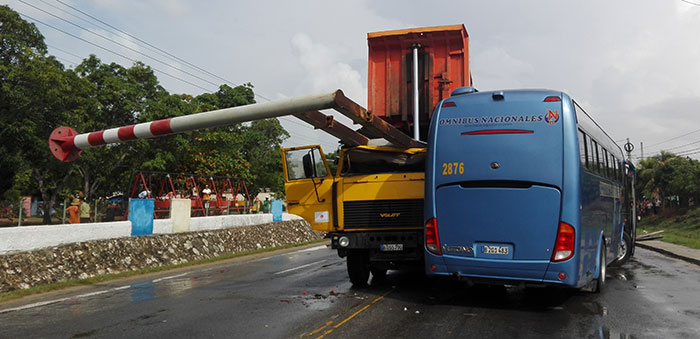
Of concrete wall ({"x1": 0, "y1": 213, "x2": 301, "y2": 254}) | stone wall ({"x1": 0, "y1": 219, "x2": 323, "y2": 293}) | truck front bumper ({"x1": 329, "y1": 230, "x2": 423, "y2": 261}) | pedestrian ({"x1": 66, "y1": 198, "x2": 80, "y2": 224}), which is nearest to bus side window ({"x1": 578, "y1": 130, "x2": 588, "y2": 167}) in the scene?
truck front bumper ({"x1": 329, "y1": 230, "x2": 423, "y2": 261})

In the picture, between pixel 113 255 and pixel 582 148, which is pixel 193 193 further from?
pixel 582 148

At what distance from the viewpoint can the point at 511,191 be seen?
7.16m

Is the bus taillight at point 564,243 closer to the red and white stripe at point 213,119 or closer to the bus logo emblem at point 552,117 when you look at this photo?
the bus logo emblem at point 552,117

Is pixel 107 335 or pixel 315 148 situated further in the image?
pixel 315 148

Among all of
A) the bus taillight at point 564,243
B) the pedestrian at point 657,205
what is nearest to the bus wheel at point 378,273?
the bus taillight at point 564,243

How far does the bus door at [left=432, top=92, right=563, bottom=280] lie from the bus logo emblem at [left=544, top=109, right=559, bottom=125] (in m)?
0.01

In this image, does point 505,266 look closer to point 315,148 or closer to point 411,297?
point 411,297

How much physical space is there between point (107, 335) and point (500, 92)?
6075 mm

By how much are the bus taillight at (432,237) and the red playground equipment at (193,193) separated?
12.1m

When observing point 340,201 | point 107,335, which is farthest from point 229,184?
point 107,335

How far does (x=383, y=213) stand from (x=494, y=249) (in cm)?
245

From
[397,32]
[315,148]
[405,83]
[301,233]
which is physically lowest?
[301,233]

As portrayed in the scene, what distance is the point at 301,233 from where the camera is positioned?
29.8 meters

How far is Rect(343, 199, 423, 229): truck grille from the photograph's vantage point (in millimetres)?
9055
